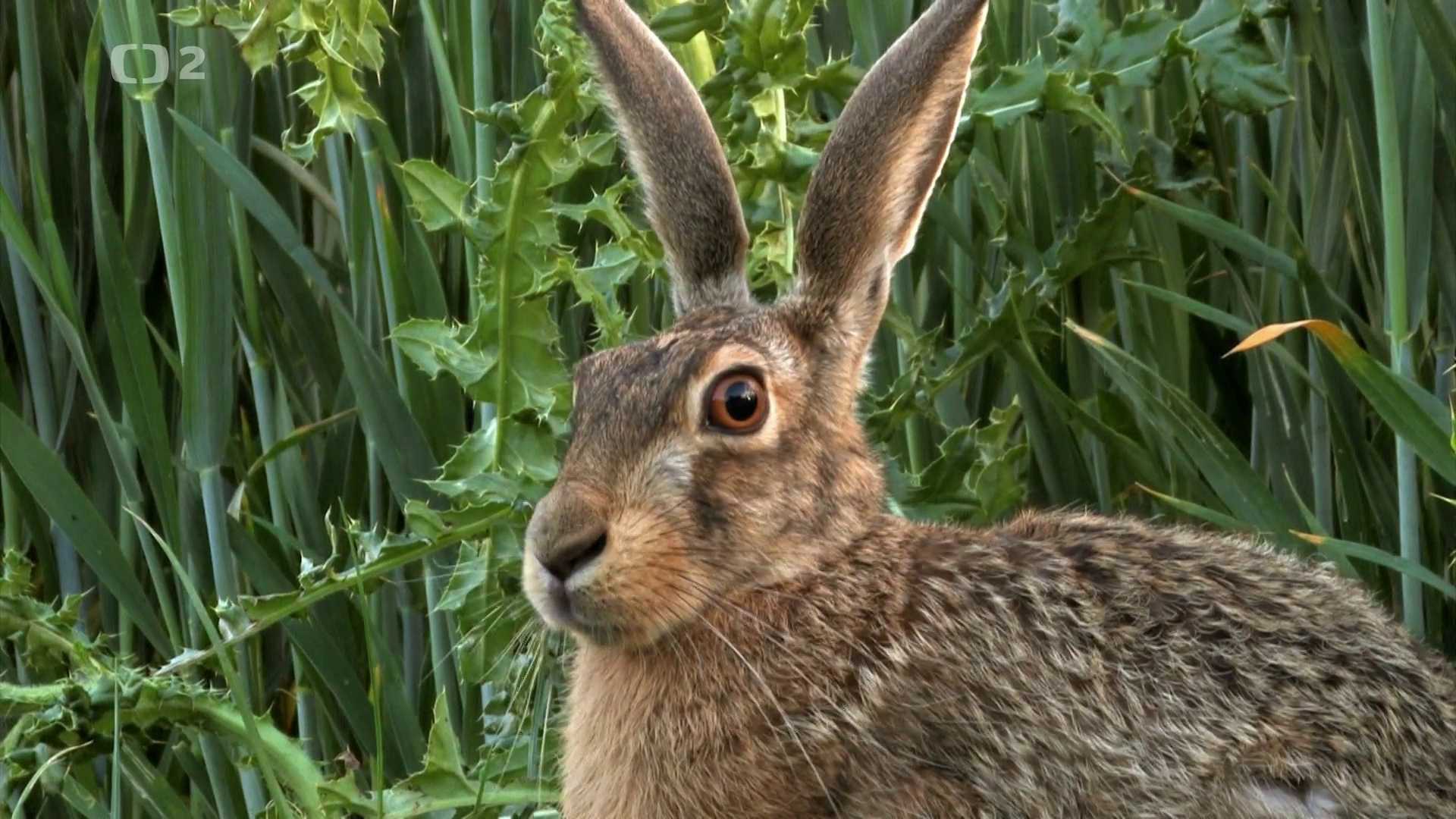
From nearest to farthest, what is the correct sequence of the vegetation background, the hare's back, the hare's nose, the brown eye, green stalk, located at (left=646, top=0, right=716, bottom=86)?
the hare's nose
the hare's back
the brown eye
the vegetation background
green stalk, located at (left=646, top=0, right=716, bottom=86)

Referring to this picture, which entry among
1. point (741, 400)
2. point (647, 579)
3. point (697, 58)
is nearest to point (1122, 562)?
point (741, 400)

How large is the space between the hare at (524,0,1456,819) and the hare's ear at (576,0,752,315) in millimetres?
99

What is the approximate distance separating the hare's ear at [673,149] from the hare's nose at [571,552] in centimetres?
71

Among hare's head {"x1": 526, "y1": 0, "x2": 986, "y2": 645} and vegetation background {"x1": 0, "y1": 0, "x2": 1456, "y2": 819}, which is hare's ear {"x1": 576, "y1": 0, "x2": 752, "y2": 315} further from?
vegetation background {"x1": 0, "y1": 0, "x2": 1456, "y2": 819}

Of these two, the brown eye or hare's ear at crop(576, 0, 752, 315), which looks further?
hare's ear at crop(576, 0, 752, 315)

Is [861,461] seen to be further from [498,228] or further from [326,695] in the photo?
[326,695]

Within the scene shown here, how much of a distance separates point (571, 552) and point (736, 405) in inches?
15.7

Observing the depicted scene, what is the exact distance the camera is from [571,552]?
3.21 m

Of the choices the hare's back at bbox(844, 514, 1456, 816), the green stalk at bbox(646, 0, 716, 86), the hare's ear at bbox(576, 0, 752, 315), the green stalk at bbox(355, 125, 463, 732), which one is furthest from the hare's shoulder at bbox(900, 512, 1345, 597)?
the green stalk at bbox(646, 0, 716, 86)

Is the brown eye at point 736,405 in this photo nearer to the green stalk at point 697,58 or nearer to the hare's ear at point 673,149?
the hare's ear at point 673,149

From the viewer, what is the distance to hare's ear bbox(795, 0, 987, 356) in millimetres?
3580

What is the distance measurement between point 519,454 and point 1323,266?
5.28 ft

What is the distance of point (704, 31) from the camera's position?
4.41 meters

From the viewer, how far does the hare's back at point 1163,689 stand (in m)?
3.30
